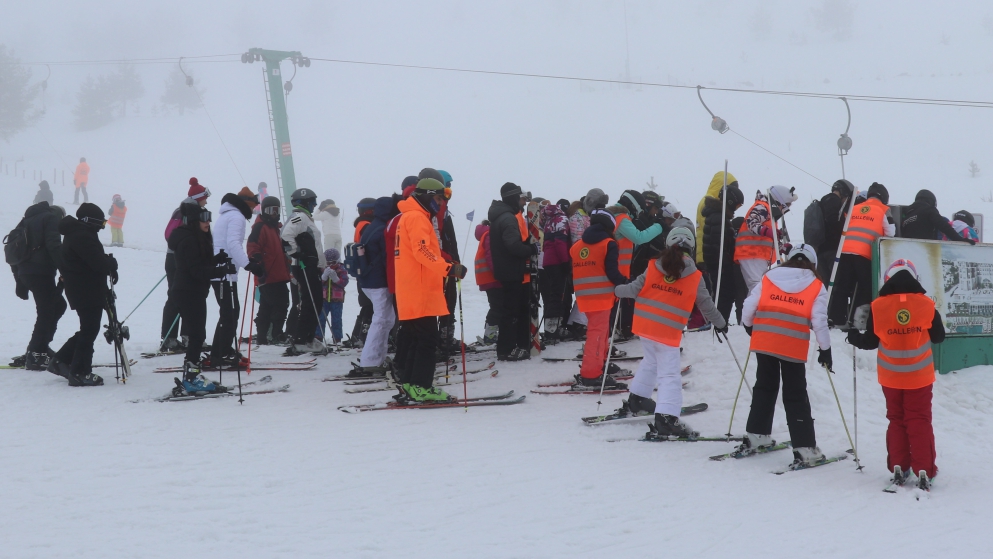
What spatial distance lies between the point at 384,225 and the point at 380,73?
252ft

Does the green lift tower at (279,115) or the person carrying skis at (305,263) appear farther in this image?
the green lift tower at (279,115)

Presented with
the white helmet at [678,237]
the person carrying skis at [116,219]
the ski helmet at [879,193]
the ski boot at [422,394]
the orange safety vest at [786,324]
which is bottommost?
the ski boot at [422,394]

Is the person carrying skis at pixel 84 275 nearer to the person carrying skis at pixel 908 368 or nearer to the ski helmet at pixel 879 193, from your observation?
the person carrying skis at pixel 908 368

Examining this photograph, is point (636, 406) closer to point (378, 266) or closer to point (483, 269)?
point (378, 266)

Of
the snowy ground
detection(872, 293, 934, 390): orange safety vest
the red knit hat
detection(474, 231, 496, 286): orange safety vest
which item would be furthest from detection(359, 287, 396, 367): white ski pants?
detection(872, 293, 934, 390): orange safety vest

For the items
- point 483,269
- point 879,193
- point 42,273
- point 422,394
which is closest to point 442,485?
point 422,394

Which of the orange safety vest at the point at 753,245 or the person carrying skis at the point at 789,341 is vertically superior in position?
the orange safety vest at the point at 753,245

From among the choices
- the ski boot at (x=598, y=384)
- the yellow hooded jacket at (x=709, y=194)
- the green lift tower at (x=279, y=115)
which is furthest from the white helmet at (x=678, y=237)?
the green lift tower at (x=279, y=115)

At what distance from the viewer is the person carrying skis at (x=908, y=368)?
4.91m

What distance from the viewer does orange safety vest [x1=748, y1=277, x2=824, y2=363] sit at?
5328mm

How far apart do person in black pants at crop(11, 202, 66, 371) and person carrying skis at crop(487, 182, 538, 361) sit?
4.38 m

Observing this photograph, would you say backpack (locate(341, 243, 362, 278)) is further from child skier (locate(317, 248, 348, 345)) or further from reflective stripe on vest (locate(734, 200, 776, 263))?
reflective stripe on vest (locate(734, 200, 776, 263))

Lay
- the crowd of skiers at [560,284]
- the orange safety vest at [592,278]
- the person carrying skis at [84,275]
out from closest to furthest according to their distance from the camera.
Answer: the crowd of skiers at [560,284]
the orange safety vest at [592,278]
the person carrying skis at [84,275]

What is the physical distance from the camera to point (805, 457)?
5.23 metres
